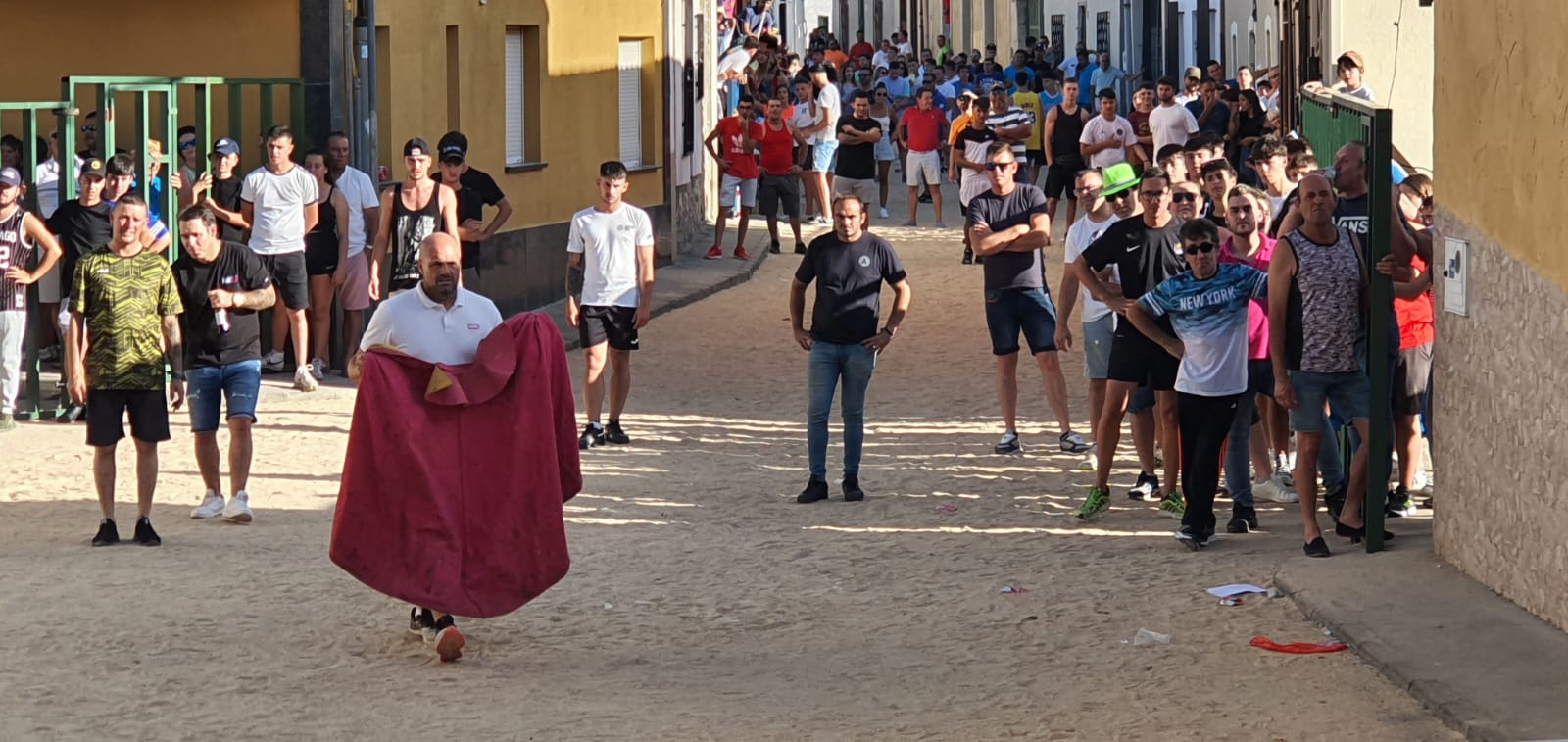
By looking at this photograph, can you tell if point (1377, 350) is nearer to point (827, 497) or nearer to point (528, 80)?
point (827, 497)

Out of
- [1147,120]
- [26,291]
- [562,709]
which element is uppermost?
[1147,120]

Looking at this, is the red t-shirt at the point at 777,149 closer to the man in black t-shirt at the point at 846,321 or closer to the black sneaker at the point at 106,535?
the man in black t-shirt at the point at 846,321

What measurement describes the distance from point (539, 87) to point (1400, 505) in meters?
11.8

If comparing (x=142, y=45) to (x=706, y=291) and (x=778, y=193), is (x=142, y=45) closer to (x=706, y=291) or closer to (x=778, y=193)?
(x=706, y=291)

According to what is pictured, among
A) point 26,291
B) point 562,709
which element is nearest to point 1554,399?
point 562,709

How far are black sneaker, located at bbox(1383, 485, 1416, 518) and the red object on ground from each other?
2.61 meters

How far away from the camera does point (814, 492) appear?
12320 millimetres

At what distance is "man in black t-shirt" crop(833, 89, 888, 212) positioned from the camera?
24.8 meters

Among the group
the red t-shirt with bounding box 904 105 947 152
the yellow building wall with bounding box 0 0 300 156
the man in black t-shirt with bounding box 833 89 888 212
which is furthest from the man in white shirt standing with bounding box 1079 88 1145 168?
the yellow building wall with bounding box 0 0 300 156

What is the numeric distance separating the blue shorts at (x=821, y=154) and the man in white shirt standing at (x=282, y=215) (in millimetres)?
11346

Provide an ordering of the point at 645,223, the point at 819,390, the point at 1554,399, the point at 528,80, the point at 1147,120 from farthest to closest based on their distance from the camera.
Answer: the point at 1147,120 → the point at 528,80 → the point at 645,223 → the point at 819,390 → the point at 1554,399

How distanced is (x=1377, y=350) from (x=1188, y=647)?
2.14 metres

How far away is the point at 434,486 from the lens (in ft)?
28.9

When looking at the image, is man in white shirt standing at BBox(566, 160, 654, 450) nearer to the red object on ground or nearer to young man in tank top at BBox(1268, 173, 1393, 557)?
young man in tank top at BBox(1268, 173, 1393, 557)
